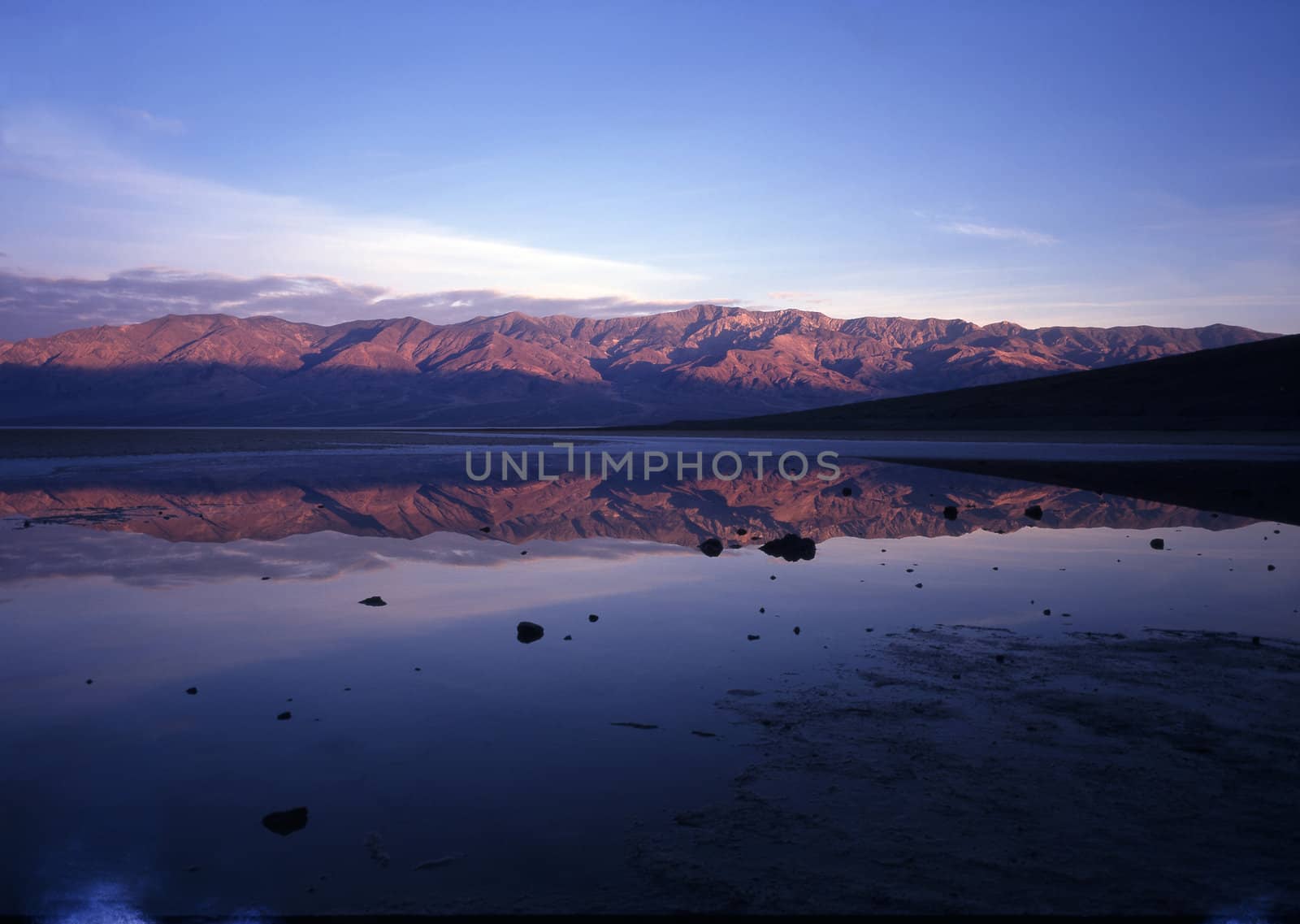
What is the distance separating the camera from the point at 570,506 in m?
23.1

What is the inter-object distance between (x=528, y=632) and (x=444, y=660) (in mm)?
1106

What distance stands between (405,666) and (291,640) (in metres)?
1.73

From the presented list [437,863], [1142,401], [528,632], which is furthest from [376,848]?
[1142,401]

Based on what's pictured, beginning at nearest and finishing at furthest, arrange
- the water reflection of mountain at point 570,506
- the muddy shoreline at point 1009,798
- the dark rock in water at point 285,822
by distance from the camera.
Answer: the muddy shoreline at point 1009,798
the dark rock in water at point 285,822
the water reflection of mountain at point 570,506

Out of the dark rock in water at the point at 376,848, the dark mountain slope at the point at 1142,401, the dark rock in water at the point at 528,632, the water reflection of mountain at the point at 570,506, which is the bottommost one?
the water reflection of mountain at the point at 570,506

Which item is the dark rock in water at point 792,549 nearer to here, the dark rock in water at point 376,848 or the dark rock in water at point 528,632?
the dark rock in water at point 528,632

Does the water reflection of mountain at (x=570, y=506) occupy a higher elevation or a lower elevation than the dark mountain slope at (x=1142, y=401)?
lower

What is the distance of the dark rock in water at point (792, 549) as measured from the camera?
14227 millimetres

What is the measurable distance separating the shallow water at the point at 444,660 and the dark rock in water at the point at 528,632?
5.5 inches

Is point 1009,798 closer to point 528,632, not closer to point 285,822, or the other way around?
point 285,822

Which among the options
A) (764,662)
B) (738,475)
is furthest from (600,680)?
(738,475)

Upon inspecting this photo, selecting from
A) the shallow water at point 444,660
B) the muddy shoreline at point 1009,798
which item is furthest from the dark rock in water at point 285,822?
the muddy shoreline at point 1009,798

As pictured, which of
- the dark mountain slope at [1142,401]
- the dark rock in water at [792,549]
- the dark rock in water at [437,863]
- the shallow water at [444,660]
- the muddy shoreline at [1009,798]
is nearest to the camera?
the muddy shoreline at [1009,798]

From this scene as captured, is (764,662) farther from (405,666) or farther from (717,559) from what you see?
(717,559)
